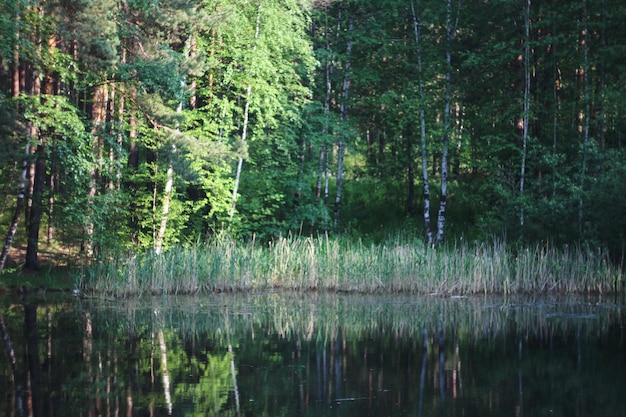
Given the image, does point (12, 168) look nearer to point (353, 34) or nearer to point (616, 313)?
point (353, 34)

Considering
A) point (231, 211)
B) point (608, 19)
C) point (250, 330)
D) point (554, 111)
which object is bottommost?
point (250, 330)

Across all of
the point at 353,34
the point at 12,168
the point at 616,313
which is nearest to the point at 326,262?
the point at 616,313

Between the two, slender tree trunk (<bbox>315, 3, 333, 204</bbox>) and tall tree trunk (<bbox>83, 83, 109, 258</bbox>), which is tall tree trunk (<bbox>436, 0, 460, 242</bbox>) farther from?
tall tree trunk (<bbox>83, 83, 109, 258</bbox>)

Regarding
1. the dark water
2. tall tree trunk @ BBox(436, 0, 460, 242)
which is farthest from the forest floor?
tall tree trunk @ BBox(436, 0, 460, 242)

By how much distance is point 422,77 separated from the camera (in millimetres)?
24406

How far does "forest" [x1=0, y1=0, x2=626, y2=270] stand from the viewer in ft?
56.1

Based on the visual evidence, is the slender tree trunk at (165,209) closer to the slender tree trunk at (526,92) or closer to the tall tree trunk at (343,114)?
the tall tree trunk at (343,114)

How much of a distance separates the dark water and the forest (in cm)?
331

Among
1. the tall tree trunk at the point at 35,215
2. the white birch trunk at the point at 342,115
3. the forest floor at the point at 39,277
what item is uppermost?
the white birch trunk at the point at 342,115

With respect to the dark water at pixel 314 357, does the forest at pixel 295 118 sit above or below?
above

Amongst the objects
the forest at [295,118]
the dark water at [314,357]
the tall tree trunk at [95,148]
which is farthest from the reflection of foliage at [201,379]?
the tall tree trunk at [95,148]

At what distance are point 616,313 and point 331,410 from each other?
8642 millimetres

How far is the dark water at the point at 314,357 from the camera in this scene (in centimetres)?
786

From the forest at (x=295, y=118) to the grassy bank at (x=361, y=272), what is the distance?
99 centimetres
